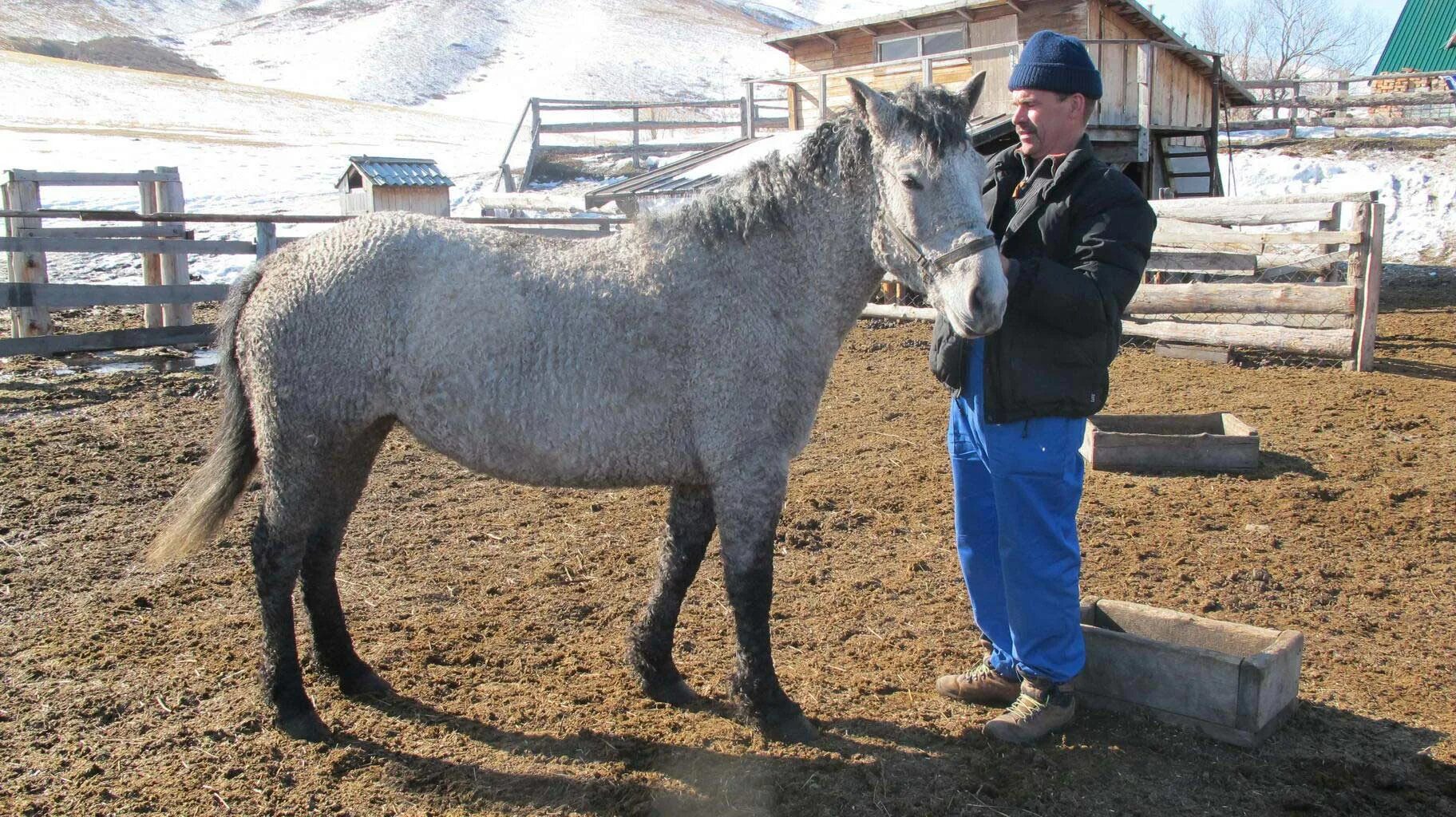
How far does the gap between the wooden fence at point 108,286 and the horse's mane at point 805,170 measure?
750cm

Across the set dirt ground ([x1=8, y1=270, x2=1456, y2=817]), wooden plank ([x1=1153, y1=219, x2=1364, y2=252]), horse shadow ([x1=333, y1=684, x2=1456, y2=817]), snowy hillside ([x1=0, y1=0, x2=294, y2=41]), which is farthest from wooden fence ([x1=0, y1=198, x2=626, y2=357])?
snowy hillside ([x1=0, y1=0, x2=294, y2=41])

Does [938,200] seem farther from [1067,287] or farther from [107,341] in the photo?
[107,341]

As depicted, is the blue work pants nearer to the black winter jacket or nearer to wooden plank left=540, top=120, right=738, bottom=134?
the black winter jacket

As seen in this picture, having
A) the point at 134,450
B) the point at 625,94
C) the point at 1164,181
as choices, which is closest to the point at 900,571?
the point at 134,450

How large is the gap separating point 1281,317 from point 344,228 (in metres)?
11.3

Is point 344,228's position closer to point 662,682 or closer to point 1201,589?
point 662,682

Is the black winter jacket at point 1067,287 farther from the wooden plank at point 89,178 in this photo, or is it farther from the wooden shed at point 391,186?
the wooden plank at point 89,178

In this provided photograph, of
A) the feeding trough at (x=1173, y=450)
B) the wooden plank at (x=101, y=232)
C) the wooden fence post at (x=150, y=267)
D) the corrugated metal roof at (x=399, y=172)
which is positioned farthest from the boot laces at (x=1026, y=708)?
the corrugated metal roof at (x=399, y=172)

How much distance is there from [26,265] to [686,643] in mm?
10957

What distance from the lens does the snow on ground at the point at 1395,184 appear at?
16797 millimetres

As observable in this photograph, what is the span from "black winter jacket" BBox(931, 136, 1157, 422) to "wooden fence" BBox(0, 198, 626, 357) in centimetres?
818

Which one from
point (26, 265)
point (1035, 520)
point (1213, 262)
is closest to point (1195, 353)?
point (1213, 262)

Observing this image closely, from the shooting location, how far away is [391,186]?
500 inches

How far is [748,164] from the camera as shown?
3.31 metres
